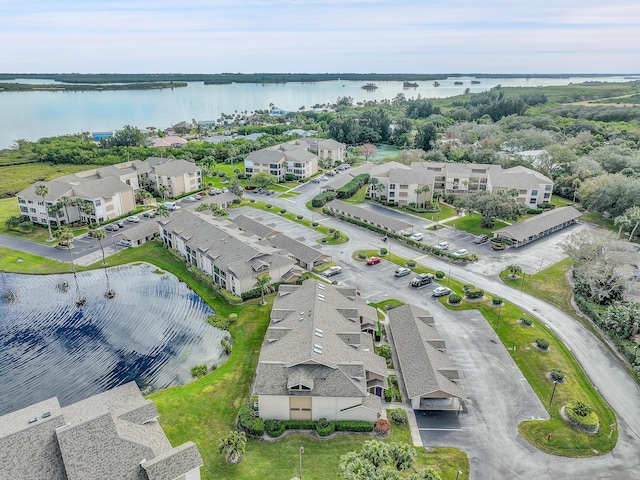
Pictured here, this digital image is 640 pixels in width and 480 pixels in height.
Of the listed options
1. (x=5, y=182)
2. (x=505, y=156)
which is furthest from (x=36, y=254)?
(x=505, y=156)

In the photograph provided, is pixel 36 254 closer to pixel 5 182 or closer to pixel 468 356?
pixel 5 182

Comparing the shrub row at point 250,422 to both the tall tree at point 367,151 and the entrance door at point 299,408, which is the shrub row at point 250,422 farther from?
the tall tree at point 367,151

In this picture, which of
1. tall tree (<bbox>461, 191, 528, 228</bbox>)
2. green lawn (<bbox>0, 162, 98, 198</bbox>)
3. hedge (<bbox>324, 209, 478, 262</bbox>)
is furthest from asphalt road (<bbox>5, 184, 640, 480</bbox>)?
green lawn (<bbox>0, 162, 98, 198</bbox>)

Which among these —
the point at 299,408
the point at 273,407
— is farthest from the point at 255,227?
the point at 299,408

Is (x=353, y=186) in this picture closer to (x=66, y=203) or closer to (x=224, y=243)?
(x=224, y=243)

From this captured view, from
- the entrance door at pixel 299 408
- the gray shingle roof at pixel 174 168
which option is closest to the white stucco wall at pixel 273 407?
the entrance door at pixel 299 408

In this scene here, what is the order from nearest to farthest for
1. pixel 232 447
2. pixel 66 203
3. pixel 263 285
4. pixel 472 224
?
pixel 232 447, pixel 263 285, pixel 66 203, pixel 472 224
